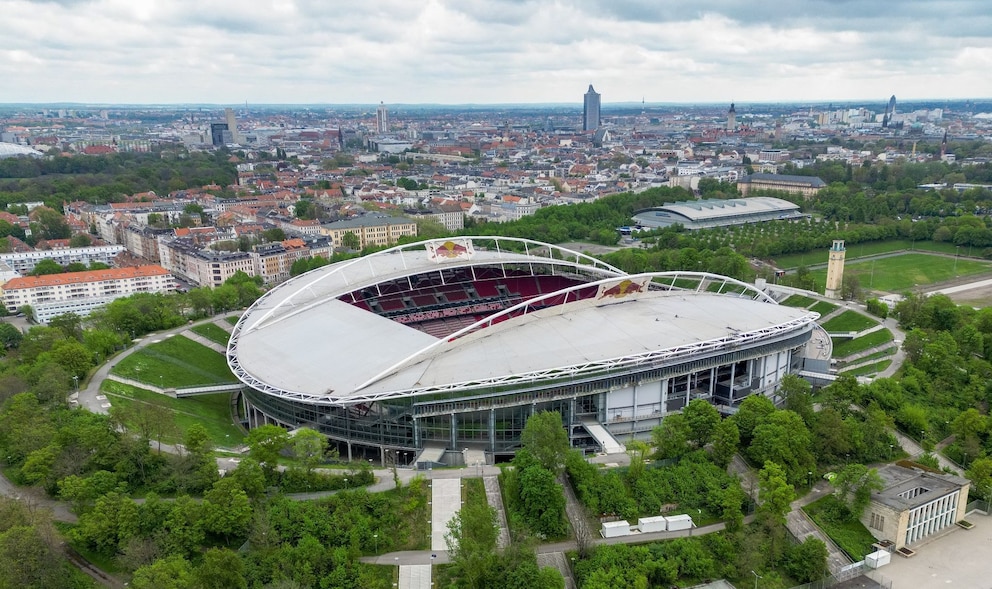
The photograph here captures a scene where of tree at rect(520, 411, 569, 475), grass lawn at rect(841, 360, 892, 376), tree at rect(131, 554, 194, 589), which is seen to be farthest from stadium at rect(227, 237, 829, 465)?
tree at rect(131, 554, 194, 589)

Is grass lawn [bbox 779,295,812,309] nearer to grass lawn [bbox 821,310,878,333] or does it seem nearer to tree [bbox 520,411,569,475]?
grass lawn [bbox 821,310,878,333]

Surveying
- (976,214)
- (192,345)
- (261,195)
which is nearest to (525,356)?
(192,345)

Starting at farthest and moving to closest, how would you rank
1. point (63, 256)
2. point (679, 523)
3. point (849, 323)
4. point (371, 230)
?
point (371, 230) → point (63, 256) → point (849, 323) → point (679, 523)

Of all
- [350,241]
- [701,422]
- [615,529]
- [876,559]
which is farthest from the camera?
[350,241]

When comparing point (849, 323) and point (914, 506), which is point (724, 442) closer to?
point (914, 506)

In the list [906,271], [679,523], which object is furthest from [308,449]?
[906,271]

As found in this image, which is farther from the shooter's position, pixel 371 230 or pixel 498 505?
pixel 371 230

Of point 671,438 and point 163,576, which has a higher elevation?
point 671,438
